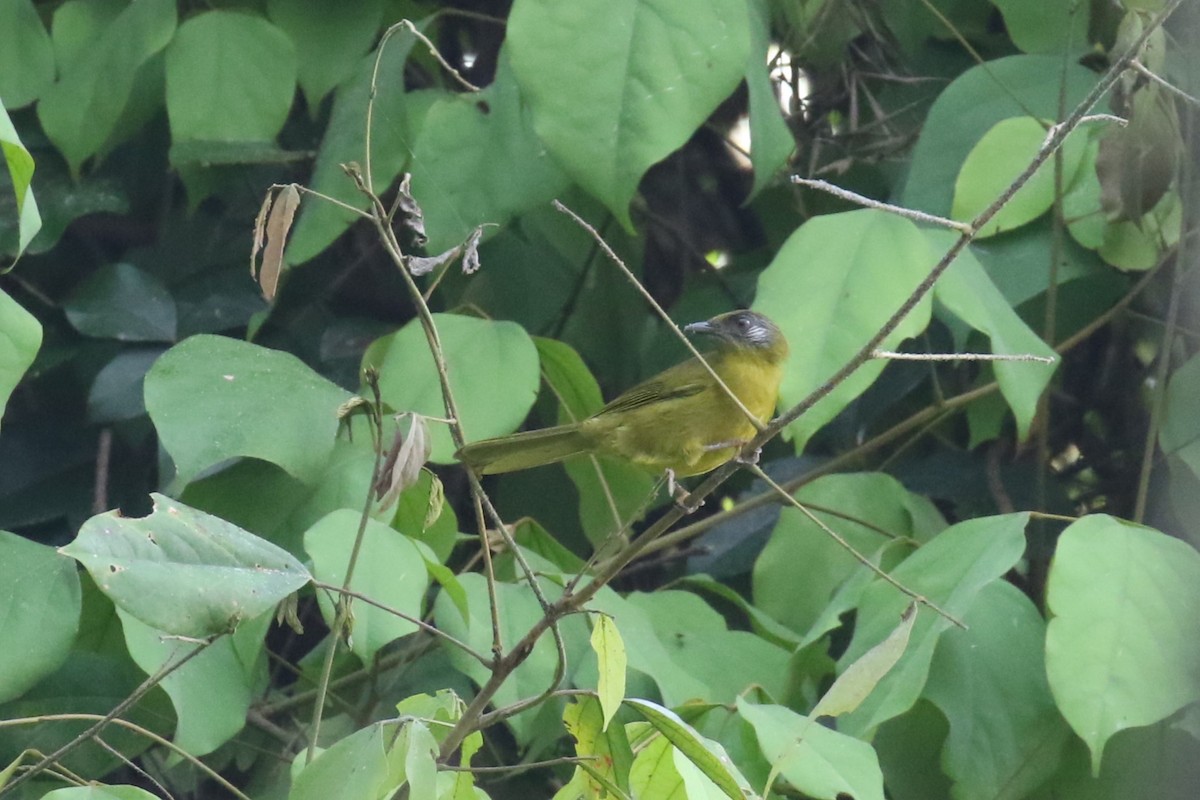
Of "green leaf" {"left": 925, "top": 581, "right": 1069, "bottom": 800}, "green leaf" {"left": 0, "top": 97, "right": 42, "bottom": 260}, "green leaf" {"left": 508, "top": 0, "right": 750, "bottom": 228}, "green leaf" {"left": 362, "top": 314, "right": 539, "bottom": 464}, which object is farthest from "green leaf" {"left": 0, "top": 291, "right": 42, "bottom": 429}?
"green leaf" {"left": 925, "top": 581, "right": 1069, "bottom": 800}

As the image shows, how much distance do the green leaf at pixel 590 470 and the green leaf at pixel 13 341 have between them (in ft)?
4.14

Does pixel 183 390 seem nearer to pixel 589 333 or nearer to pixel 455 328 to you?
pixel 455 328

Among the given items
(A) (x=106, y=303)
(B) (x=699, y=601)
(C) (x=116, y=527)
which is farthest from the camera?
(A) (x=106, y=303)

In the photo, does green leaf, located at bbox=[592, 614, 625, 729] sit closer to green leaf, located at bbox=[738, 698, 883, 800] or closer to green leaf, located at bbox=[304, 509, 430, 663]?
green leaf, located at bbox=[738, 698, 883, 800]

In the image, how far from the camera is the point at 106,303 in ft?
11.5

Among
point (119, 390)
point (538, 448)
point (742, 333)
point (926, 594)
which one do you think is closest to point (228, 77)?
point (119, 390)

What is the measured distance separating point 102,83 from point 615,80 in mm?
1365

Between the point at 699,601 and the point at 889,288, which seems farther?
the point at 699,601

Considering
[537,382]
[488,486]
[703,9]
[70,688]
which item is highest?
[703,9]

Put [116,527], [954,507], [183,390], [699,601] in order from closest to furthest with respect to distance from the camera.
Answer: [116,527]
[183,390]
[699,601]
[954,507]

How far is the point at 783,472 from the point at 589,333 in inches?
27.6

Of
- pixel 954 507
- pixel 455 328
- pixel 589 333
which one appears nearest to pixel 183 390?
pixel 455 328

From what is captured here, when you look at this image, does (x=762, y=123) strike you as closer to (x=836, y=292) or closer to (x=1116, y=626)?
(x=836, y=292)

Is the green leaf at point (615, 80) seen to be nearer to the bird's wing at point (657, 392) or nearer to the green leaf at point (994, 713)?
the bird's wing at point (657, 392)
